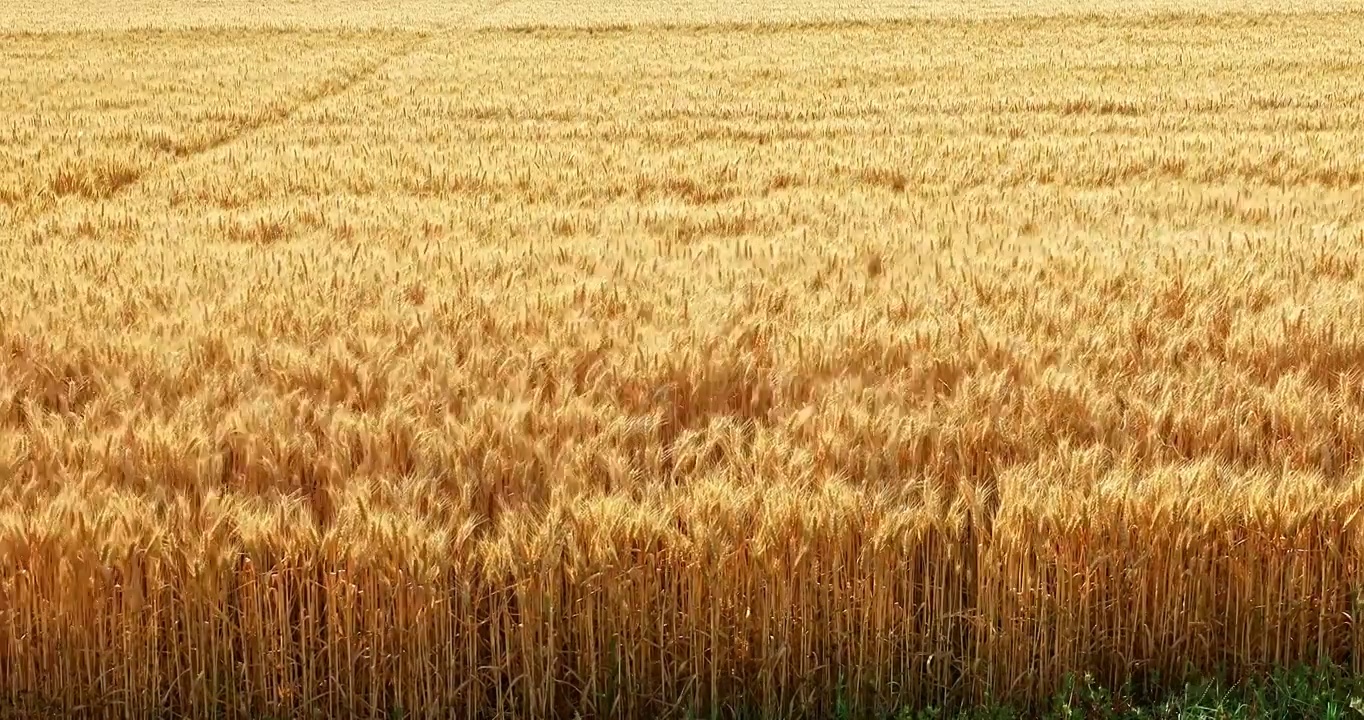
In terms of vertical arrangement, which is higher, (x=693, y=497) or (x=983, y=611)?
(x=693, y=497)

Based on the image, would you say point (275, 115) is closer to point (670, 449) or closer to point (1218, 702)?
point (670, 449)

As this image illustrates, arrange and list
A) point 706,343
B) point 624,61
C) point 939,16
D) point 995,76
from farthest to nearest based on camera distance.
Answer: point 939,16, point 624,61, point 995,76, point 706,343

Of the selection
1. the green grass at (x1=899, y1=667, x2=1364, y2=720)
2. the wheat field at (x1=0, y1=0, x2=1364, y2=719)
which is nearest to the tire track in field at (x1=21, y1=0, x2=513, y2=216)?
the wheat field at (x1=0, y1=0, x2=1364, y2=719)

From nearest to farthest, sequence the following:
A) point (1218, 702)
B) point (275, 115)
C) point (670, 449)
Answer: point (1218, 702)
point (670, 449)
point (275, 115)

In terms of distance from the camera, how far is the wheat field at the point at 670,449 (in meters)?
2.52

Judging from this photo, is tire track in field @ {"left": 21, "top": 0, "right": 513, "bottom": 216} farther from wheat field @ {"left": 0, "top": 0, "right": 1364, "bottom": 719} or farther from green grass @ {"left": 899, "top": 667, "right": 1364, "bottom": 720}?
green grass @ {"left": 899, "top": 667, "right": 1364, "bottom": 720}

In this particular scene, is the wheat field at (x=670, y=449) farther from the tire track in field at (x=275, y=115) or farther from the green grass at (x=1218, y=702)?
the tire track in field at (x=275, y=115)

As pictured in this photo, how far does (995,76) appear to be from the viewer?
16719 mm

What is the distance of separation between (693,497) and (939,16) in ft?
83.5

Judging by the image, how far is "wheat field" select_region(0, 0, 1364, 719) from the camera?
2520 millimetres

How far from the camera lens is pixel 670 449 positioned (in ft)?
10.5

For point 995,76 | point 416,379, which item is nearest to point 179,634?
point 416,379

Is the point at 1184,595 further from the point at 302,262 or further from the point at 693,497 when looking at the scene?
the point at 302,262

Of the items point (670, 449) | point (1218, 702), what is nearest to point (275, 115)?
point (670, 449)
